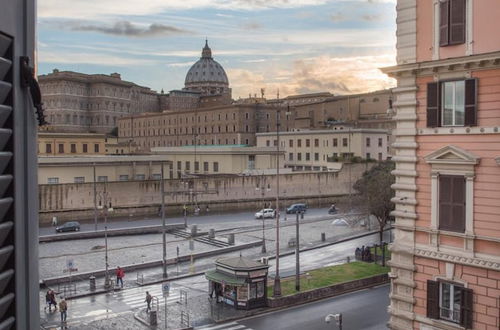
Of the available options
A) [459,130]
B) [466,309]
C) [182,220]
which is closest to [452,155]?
[459,130]

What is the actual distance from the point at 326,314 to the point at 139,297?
33.6ft

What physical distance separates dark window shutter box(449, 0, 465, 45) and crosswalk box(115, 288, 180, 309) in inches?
788

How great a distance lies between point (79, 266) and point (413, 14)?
1150 inches

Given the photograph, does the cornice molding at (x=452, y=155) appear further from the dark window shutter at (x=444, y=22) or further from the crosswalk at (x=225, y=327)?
the crosswalk at (x=225, y=327)

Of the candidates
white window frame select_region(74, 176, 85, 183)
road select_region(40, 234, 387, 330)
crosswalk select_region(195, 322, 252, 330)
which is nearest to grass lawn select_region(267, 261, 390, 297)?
road select_region(40, 234, 387, 330)

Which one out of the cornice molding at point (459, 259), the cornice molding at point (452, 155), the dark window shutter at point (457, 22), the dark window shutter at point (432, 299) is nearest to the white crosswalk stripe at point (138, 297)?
the dark window shutter at point (432, 299)

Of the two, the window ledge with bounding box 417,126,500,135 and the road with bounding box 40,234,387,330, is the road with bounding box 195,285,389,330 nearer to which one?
the road with bounding box 40,234,387,330

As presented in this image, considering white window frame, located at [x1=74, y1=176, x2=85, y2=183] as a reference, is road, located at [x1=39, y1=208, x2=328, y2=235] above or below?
below

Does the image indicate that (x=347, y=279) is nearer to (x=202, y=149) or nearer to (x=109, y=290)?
(x=109, y=290)

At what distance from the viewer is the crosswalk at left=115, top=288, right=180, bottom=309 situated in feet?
94.0

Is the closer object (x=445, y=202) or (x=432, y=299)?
(x=445, y=202)

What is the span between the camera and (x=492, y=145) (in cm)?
1341

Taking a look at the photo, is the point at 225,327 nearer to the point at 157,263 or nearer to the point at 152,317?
the point at 152,317

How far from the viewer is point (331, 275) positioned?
3291 centimetres
